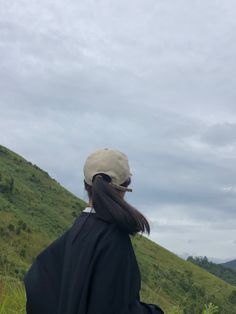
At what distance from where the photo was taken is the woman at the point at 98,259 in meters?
3.58

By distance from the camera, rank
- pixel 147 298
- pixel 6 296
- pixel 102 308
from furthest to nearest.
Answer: pixel 147 298 < pixel 6 296 < pixel 102 308

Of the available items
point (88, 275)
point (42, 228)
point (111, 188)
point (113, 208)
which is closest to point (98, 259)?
point (88, 275)

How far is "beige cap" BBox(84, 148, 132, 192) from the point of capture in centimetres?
375

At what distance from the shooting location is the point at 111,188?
145 inches

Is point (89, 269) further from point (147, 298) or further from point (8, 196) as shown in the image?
point (8, 196)

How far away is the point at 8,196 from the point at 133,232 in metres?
54.6

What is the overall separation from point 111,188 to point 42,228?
50.5 metres

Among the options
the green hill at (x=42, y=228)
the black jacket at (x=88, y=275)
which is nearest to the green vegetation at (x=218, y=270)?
the green hill at (x=42, y=228)

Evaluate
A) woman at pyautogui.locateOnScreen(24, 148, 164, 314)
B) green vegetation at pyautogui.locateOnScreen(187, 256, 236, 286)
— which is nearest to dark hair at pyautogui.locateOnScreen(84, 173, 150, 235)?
woman at pyautogui.locateOnScreen(24, 148, 164, 314)

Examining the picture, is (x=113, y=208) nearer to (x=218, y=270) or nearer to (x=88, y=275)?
(x=88, y=275)

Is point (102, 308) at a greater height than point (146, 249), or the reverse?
point (146, 249)

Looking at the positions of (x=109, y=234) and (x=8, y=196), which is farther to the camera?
(x=8, y=196)

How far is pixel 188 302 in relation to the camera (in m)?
6.59

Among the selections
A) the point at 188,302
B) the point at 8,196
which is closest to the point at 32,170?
the point at 8,196
